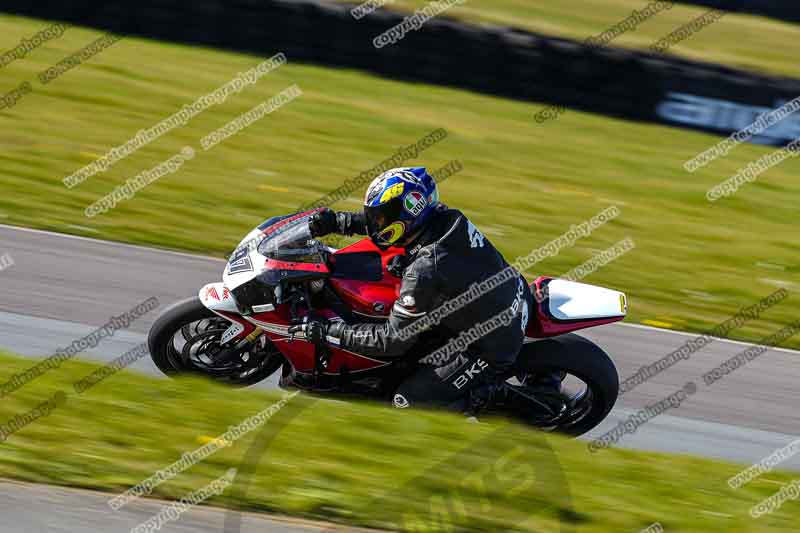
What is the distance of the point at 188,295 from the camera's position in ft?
29.4

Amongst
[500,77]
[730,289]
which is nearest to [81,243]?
[730,289]

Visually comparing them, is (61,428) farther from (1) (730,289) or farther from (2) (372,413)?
(1) (730,289)

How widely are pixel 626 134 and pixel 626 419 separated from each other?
9162 mm

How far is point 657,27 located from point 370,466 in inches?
826

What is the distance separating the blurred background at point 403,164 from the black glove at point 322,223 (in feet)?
3.89

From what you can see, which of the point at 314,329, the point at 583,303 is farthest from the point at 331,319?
the point at 583,303

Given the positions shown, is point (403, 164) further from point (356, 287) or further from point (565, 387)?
point (356, 287)

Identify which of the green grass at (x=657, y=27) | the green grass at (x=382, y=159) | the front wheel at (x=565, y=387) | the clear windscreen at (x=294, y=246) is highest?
the clear windscreen at (x=294, y=246)

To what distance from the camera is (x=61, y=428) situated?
5.51 meters

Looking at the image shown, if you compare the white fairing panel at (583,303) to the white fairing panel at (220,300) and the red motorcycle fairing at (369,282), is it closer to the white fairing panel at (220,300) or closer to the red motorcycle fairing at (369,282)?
the red motorcycle fairing at (369,282)

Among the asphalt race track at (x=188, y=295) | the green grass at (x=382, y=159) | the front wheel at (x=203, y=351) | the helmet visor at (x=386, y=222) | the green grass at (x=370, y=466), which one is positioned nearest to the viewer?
the green grass at (x=370, y=466)

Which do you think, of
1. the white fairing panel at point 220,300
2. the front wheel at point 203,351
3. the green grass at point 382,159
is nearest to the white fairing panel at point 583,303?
the front wheel at point 203,351

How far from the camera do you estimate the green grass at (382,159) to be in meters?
10.6

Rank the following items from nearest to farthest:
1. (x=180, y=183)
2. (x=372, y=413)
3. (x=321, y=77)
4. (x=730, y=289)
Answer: (x=372, y=413) < (x=730, y=289) < (x=180, y=183) < (x=321, y=77)
